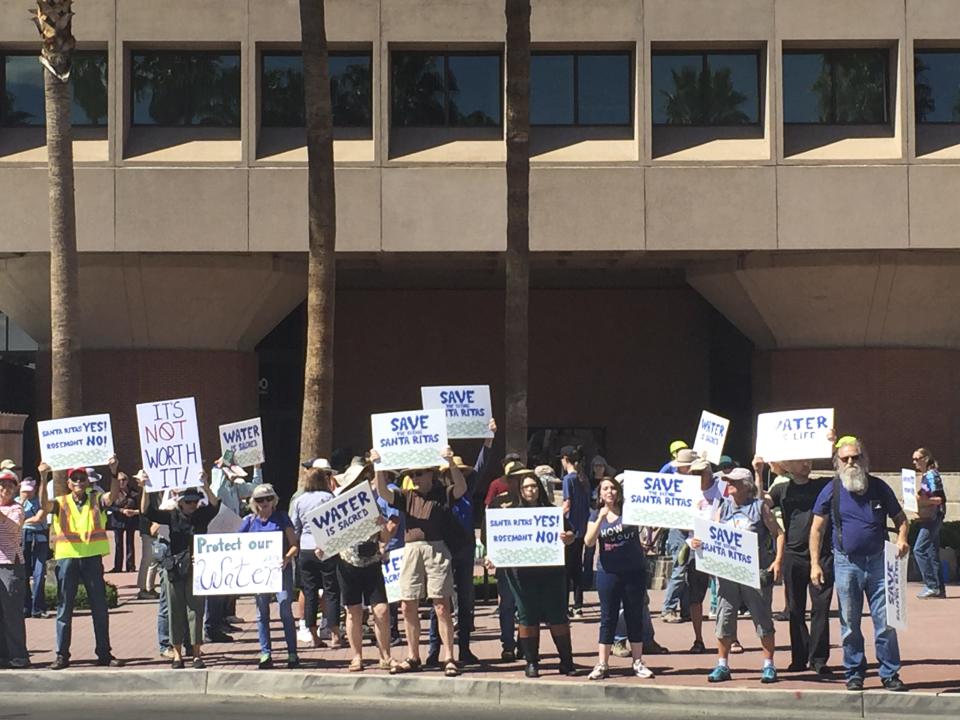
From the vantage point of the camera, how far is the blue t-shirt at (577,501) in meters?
17.8

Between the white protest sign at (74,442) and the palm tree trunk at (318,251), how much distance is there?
530 cm

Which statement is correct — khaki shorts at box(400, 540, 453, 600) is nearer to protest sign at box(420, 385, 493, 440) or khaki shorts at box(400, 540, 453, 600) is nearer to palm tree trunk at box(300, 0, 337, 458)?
protest sign at box(420, 385, 493, 440)

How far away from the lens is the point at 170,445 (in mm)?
15609

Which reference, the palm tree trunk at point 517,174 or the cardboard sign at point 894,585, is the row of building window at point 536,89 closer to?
the palm tree trunk at point 517,174

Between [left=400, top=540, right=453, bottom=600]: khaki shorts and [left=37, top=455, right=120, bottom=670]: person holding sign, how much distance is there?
2.82 meters

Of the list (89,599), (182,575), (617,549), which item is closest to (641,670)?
(617,549)

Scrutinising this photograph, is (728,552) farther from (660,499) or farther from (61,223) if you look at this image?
(61,223)

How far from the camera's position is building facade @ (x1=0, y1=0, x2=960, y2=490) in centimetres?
2967

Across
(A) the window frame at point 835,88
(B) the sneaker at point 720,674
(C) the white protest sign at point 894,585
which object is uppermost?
(A) the window frame at point 835,88

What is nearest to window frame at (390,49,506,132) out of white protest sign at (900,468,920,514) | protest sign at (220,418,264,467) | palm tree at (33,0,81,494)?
palm tree at (33,0,81,494)

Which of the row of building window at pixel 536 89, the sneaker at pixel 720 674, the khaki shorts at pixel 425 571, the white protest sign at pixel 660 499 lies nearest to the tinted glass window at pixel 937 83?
the row of building window at pixel 536 89

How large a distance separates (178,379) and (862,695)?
2141cm

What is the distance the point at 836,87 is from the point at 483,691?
2001cm

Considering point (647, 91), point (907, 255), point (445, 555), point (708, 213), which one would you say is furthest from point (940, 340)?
point (445, 555)
